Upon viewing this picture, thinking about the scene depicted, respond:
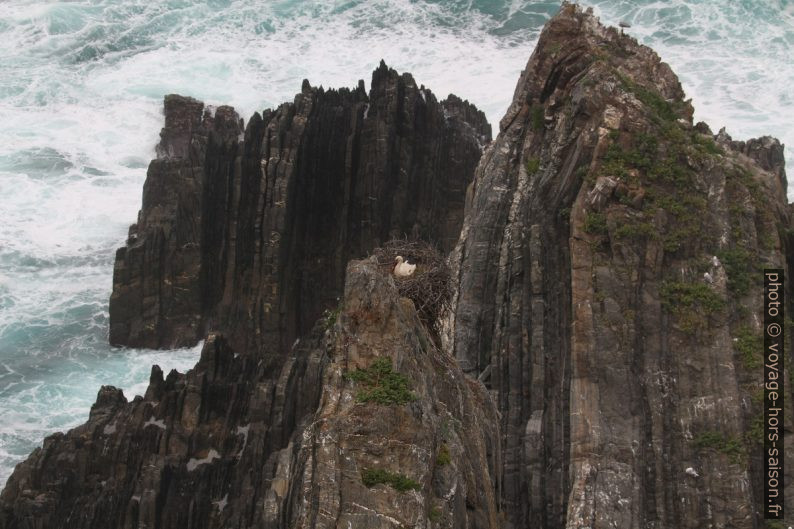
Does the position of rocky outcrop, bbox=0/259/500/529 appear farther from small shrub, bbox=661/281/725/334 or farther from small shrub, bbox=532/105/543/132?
small shrub, bbox=532/105/543/132

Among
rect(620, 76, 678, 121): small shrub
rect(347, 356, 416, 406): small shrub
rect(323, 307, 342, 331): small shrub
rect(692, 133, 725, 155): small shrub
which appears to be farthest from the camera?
rect(620, 76, 678, 121): small shrub

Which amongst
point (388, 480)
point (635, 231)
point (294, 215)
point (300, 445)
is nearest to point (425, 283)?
point (635, 231)

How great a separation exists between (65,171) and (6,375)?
1712cm

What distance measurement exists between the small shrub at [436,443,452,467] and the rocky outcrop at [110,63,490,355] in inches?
1035

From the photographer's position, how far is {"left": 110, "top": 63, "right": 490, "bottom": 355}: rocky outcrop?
38656 mm

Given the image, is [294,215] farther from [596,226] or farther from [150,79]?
[150,79]

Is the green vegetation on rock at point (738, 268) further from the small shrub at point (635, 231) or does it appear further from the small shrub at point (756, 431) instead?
the small shrub at point (756, 431)

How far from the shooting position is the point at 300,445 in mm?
11062

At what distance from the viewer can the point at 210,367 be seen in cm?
3027

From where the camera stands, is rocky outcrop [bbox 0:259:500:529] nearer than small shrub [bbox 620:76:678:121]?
Yes

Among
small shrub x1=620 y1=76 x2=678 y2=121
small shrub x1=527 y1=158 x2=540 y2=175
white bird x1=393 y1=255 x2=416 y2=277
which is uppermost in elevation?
small shrub x1=620 y1=76 x2=678 y2=121

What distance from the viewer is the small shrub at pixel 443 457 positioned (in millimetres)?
11338

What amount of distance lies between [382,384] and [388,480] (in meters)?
1.27

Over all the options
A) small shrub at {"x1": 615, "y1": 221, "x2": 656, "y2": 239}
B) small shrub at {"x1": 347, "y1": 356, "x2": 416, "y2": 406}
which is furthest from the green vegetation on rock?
small shrub at {"x1": 347, "y1": 356, "x2": 416, "y2": 406}
